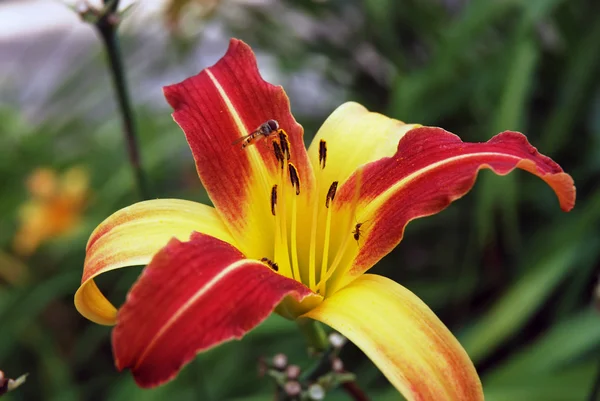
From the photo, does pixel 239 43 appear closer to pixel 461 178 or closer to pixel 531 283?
pixel 461 178

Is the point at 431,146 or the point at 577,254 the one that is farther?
the point at 577,254

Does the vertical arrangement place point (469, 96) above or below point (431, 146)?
below

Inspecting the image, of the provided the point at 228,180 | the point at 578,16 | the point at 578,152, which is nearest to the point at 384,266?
the point at 578,152

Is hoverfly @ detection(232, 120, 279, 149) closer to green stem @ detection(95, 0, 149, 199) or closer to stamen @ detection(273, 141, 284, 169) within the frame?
stamen @ detection(273, 141, 284, 169)

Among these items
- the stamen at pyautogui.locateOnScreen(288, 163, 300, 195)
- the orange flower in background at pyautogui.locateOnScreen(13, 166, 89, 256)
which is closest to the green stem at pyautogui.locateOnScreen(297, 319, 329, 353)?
the stamen at pyautogui.locateOnScreen(288, 163, 300, 195)

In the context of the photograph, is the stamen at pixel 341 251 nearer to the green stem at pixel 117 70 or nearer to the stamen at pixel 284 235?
the stamen at pixel 284 235

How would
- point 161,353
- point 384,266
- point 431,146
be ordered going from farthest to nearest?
1. point 384,266
2. point 431,146
3. point 161,353
